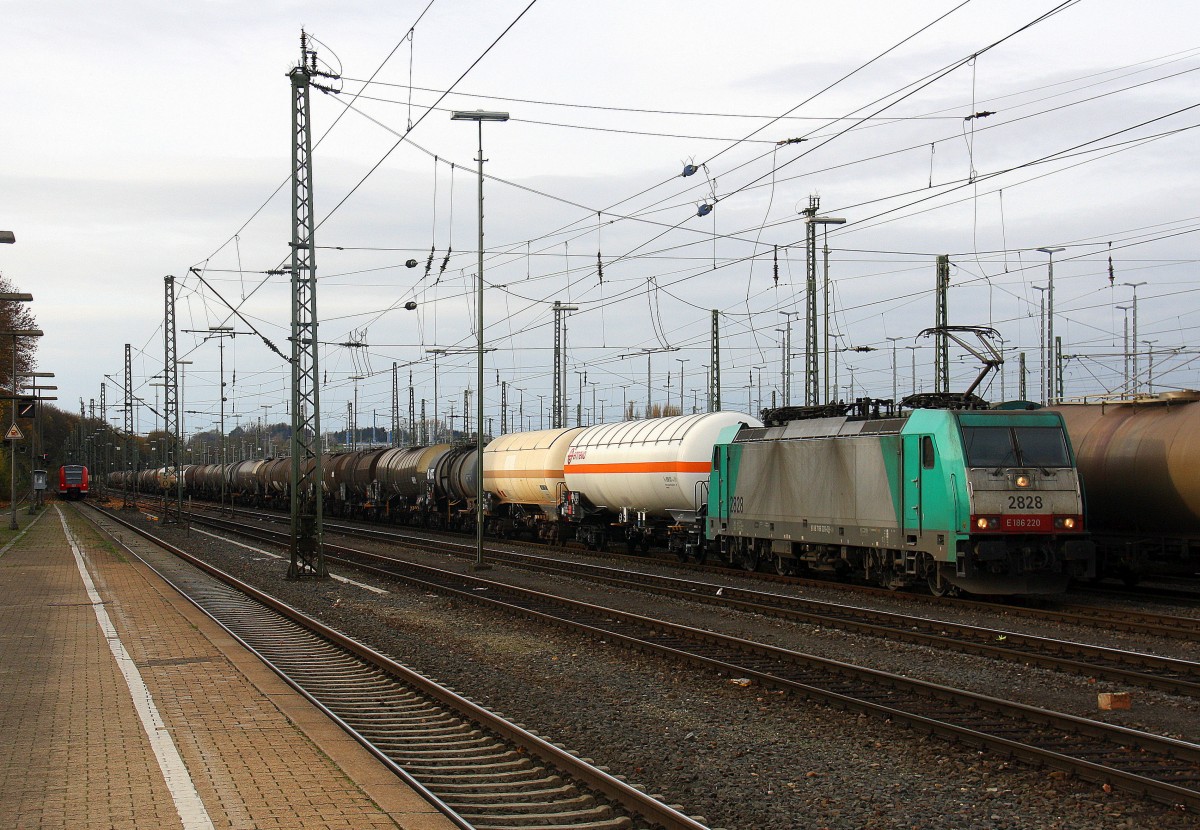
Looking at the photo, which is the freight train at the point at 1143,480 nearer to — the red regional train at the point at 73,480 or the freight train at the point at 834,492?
the freight train at the point at 834,492

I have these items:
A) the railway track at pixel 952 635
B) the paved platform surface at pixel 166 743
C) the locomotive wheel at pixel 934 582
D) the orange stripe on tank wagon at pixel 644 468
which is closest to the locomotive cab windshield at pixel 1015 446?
the locomotive wheel at pixel 934 582

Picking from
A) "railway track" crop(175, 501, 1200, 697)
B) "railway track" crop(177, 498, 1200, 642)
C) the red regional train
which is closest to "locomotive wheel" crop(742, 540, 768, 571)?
"railway track" crop(177, 498, 1200, 642)

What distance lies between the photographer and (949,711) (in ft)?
35.8

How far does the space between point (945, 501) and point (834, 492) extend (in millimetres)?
3481

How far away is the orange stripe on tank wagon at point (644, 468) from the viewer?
28578 millimetres

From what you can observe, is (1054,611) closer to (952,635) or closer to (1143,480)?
(952,635)

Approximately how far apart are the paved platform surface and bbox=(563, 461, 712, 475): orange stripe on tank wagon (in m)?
13.5

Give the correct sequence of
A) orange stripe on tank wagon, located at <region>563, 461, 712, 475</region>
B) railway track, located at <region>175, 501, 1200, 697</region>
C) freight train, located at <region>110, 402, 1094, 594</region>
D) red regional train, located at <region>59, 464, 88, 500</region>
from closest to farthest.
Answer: railway track, located at <region>175, 501, 1200, 697</region>
freight train, located at <region>110, 402, 1094, 594</region>
orange stripe on tank wagon, located at <region>563, 461, 712, 475</region>
red regional train, located at <region>59, 464, 88, 500</region>

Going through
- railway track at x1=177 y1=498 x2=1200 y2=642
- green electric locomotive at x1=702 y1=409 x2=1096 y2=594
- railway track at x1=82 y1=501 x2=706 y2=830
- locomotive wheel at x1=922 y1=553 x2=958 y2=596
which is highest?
green electric locomotive at x1=702 y1=409 x2=1096 y2=594

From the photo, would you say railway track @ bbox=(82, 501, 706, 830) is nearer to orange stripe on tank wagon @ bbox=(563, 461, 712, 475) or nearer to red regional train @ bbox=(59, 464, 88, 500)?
orange stripe on tank wagon @ bbox=(563, 461, 712, 475)

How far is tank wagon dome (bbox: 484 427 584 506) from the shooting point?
119ft

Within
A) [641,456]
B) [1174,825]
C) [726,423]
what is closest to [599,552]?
[641,456]

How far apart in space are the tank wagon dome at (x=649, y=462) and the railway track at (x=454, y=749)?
12.9 m

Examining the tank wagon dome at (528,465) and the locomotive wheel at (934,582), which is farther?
the tank wagon dome at (528,465)
